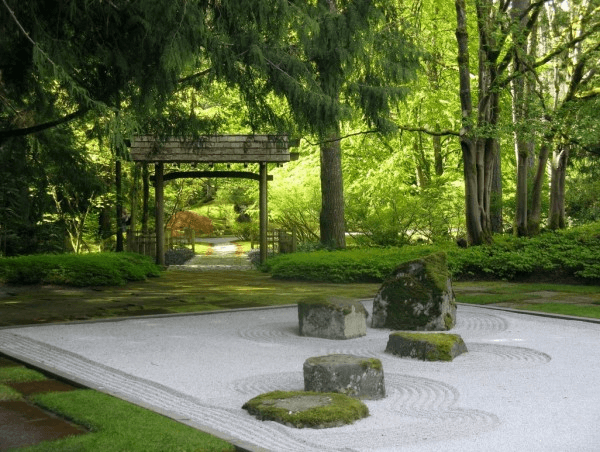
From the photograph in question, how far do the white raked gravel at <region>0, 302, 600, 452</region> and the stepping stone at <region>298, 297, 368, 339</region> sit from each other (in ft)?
0.80

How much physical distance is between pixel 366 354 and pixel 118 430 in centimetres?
440

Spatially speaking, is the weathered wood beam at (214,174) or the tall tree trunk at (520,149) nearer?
the tall tree trunk at (520,149)

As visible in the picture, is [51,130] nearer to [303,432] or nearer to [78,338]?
[78,338]

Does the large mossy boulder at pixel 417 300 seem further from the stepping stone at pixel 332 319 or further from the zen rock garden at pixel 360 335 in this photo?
the stepping stone at pixel 332 319

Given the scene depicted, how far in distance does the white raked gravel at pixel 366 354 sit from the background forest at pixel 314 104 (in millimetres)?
2545

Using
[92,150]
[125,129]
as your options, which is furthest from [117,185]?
[125,129]

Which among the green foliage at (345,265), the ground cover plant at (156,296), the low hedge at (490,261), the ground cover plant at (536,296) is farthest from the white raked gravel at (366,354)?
the green foliage at (345,265)

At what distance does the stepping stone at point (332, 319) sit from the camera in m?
10.8

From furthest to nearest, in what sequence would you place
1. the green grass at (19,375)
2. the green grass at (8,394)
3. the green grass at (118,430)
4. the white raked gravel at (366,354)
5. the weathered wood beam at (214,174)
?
the weathered wood beam at (214,174), the green grass at (19,375), the green grass at (8,394), the white raked gravel at (366,354), the green grass at (118,430)

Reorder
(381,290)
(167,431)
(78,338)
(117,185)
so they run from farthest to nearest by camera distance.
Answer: (117,185)
(381,290)
(78,338)
(167,431)

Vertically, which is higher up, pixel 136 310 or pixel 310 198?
pixel 310 198

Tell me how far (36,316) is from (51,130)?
15.7 ft

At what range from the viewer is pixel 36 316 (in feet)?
41.5

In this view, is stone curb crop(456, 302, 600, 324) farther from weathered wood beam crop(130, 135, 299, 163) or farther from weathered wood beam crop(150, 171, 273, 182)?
weathered wood beam crop(150, 171, 273, 182)
